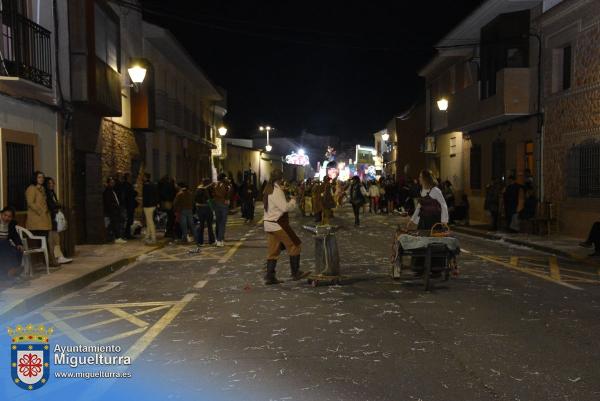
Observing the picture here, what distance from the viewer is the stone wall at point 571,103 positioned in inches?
642

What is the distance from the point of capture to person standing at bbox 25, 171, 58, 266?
1091 centimetres

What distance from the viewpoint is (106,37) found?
17688 mm

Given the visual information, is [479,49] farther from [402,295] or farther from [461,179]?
[402,295]

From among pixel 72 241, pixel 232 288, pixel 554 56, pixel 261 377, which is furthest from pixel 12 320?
pixel 554 56

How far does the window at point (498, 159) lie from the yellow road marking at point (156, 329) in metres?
17.1

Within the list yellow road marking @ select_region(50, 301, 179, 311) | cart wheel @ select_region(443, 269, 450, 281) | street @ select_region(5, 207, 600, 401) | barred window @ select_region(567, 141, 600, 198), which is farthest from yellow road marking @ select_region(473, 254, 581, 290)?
yellow road marking @ select_region(50, 301, 179, 311)

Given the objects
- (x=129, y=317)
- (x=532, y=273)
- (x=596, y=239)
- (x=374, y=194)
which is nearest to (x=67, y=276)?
(x=129, y=317)

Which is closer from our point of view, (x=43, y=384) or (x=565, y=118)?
(x=43, y=384)

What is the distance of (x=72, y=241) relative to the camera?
13.6 m

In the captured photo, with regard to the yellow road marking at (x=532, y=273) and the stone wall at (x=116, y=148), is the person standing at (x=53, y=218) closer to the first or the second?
the stone wall at (x=116, y=148)

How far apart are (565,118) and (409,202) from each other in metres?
8.63

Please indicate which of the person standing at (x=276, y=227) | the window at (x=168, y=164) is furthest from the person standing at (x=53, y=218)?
the window at (x=168, y=164)

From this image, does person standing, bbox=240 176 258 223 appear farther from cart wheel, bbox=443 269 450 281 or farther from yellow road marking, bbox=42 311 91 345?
yellow road marking, bbox=42 311 91 345

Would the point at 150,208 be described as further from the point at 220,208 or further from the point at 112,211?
the point at 220,208
